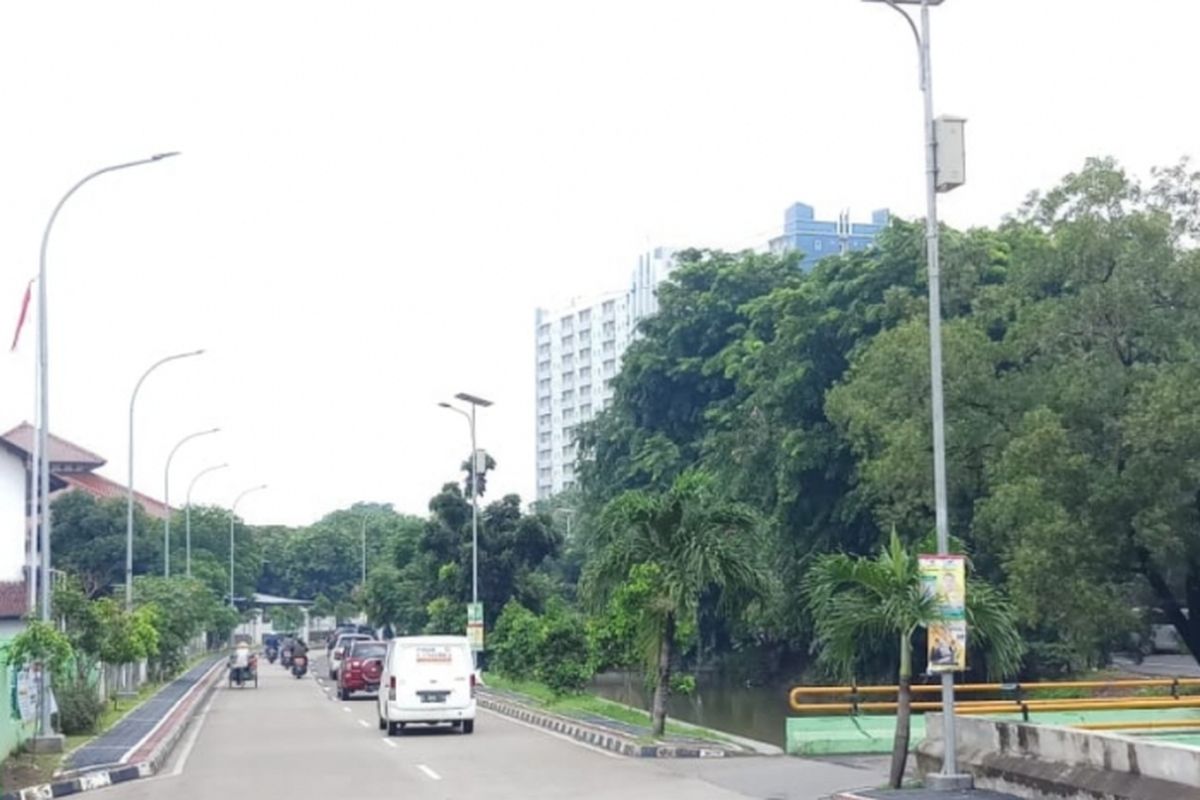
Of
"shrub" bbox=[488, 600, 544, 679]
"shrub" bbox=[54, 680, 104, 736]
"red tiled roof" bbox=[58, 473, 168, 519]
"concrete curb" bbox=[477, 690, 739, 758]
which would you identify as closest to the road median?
"concrete curb" bbox=[477, 690, 739, 758]

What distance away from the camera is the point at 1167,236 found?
32.8 meters

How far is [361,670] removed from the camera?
46250mm

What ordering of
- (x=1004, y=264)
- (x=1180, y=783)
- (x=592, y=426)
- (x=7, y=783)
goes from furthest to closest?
(x=592, y=426) → (x=1004, y=264) → (x=7, y=783) → (x=1180, y=783)

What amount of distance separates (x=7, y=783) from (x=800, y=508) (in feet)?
95.1

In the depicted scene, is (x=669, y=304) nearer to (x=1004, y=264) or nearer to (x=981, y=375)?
(x=1004, y=264)

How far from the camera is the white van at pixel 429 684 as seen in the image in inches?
1197

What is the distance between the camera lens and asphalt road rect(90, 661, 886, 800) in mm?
19531

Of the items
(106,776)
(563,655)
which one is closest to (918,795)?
(106,776)

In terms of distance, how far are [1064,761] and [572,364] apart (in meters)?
151

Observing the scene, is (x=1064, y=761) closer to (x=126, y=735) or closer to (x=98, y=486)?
(x=126, y=735)

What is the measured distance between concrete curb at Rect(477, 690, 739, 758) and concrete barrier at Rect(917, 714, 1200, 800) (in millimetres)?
5589

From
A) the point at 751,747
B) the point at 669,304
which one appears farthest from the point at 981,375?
the point at 669,304

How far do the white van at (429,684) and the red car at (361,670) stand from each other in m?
15.0

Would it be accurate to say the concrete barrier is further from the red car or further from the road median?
the red car
